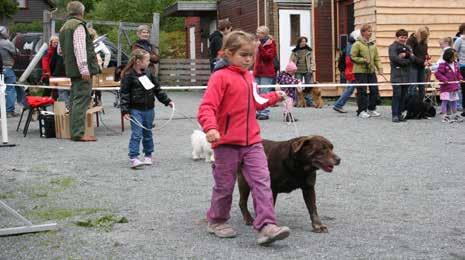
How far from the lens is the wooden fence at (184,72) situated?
91.3 feet

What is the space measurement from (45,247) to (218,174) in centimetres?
137

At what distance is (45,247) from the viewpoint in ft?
17.5

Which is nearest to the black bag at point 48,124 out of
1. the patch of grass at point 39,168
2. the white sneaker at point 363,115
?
the patch of grass at point 39,168

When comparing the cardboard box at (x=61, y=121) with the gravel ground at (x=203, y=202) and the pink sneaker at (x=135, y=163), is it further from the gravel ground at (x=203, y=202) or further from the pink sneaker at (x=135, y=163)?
the pink sneaker at (x=135, y=163)

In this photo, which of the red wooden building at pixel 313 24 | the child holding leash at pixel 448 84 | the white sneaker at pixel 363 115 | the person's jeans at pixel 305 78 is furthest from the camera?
the red wooden building at pixel 313 24

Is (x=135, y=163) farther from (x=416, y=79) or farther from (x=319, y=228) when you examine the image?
(x=416, y=79)

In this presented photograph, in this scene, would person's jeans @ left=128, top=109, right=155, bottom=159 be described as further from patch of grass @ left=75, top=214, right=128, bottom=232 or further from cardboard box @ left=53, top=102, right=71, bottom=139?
cardboard box @ left=53, top=102, right=71, bottom=139

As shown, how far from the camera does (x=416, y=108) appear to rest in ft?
47.6

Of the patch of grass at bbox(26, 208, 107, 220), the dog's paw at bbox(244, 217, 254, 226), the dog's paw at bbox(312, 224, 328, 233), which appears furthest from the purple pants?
the patch of grass at bbox(26, 208, 107, 220)

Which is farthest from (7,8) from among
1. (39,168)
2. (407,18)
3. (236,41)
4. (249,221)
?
(236,41)

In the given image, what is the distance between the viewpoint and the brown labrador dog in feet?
18.0

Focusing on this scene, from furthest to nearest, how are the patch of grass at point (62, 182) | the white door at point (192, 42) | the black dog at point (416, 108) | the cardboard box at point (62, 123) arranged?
1. the white door at point (192, 42)
2. the black dog at point (416, 108)
3. the cardboard box at point (62, 123)
4. the patch of grass at point (62, 182)

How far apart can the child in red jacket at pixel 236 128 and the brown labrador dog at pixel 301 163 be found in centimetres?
22

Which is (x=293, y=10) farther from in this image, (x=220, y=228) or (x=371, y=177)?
(x=220, y=228)
